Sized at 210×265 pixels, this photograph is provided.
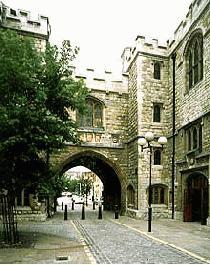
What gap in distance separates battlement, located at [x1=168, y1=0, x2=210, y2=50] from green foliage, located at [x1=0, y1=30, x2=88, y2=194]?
10.0 m

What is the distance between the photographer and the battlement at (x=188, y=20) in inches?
765

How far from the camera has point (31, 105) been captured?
1105 centimetres

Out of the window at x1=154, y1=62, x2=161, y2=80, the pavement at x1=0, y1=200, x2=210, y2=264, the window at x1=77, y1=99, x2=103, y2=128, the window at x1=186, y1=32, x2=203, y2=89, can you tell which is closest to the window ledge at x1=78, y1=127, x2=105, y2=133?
the window at x1=77, y1=99, x2=103, y2=128

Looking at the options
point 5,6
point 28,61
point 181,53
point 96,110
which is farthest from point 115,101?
point 28,61

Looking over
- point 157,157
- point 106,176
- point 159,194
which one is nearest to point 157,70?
point 157,157

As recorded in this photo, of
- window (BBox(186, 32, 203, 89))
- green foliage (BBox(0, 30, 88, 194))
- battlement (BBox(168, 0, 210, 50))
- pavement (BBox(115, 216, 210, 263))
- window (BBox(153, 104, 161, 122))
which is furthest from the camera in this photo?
window (BBox(153, 104, 161, 122))

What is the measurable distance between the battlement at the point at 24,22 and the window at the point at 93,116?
5.57m

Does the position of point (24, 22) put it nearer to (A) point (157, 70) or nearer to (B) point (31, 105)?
(A) point (157, 70)

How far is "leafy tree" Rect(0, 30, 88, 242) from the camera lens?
10.8 metres

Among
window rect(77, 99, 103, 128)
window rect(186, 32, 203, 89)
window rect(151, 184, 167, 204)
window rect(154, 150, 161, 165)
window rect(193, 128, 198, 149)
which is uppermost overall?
window rect(186, 32, 203, 89)

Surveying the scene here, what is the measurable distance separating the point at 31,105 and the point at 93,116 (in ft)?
46.6

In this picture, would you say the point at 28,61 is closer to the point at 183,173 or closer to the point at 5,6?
the point at 5,6

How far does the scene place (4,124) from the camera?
1050cm

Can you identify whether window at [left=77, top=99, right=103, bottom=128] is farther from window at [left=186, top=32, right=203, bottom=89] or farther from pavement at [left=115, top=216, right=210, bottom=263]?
pavement at [left=115, top=216, right=210, bottom=263]
